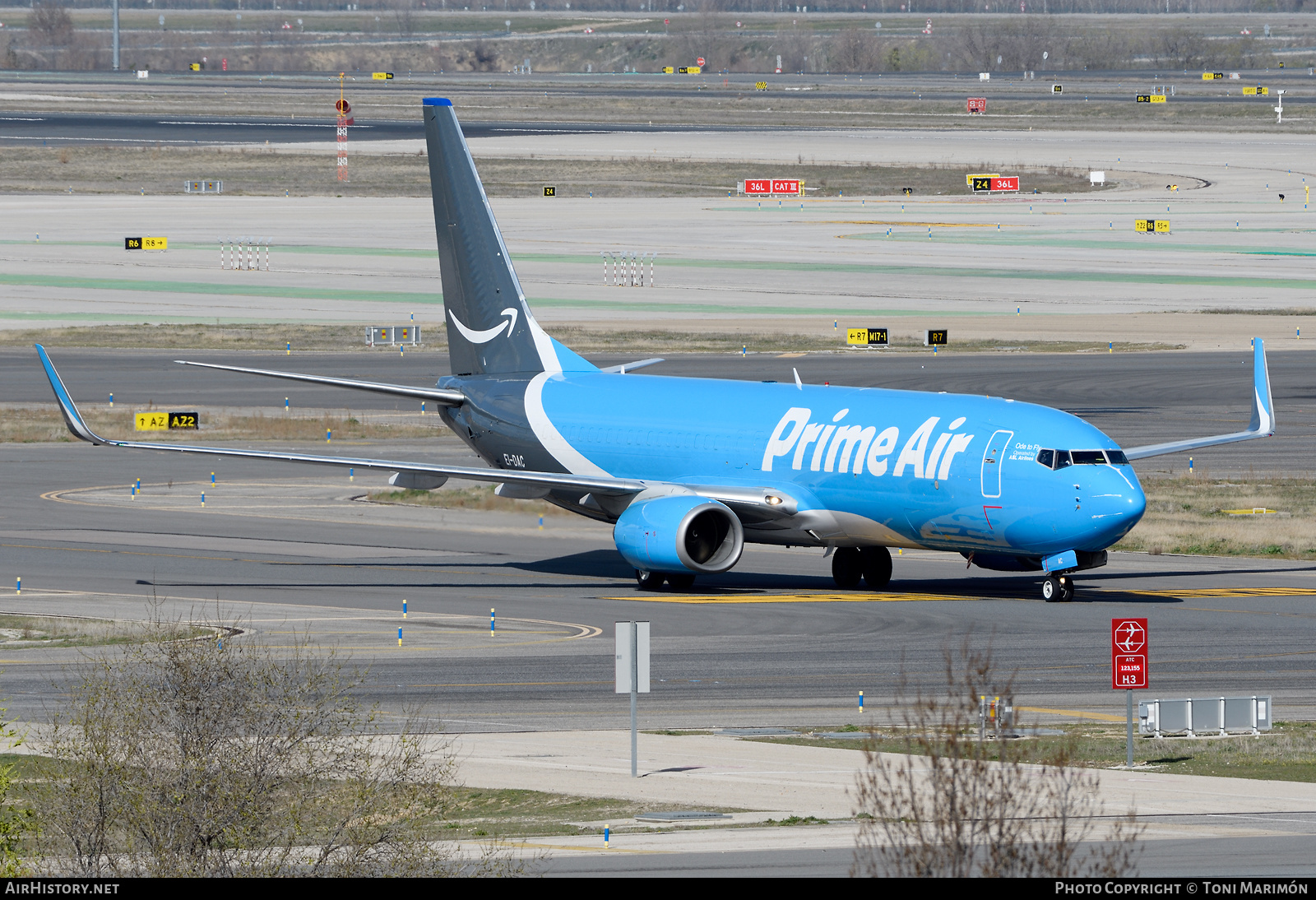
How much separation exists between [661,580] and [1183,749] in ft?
58.8

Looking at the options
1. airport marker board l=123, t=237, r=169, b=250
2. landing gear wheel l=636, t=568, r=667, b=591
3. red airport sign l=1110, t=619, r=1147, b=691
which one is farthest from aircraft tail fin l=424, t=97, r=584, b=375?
airport marker board l=123, t=237, r=169, b=250

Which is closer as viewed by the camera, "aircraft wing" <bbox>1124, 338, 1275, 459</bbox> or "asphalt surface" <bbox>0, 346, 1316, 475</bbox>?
"aircraft wing" <bbox>1124, 338, 1275, 459</bbox>

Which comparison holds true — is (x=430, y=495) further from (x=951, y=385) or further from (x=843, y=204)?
(x=843, y=204)

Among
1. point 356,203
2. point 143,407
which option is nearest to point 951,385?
point 143,407

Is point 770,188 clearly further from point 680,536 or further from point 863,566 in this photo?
point 680,536

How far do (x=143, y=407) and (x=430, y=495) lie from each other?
18.1 metres

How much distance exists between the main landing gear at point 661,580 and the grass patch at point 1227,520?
547 inches

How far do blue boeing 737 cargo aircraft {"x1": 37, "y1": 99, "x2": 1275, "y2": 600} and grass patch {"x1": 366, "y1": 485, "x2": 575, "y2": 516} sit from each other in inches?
312

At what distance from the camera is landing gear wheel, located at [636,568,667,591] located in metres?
48.5

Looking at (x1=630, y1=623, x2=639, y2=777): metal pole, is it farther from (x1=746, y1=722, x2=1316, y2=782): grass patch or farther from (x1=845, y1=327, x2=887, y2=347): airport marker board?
(x1=845, y1=327, x2=887, y2=347): airport marker board

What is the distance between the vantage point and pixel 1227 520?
191 feet

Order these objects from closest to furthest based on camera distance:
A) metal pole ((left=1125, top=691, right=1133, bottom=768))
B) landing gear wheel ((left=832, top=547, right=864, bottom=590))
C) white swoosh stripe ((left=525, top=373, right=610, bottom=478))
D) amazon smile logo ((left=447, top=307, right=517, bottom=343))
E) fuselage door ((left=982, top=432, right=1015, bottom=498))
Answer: metal pole ((left=1125, top=691, right=1133, bottom=768)) → fuselage door ((left=982, top=432, right=1015, bottom=498)) → landing gear wheel ((left=832, top=547, right=864, bottom=590)) → white swoosh stripe ((left=525, top=373, right=610, bottom=478)) → amazon smile logo ((left=447, top=307, right=517, bottom=343))
